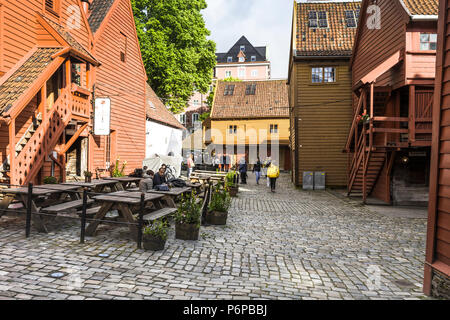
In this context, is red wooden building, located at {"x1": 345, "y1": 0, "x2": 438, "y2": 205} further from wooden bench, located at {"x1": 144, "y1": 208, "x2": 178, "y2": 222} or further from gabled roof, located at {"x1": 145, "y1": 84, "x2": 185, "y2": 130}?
gabled roof, located at {"x1": 145, "y1": 84, "x2": 185, "y2": 130}

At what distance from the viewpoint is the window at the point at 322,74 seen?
19.9 metres

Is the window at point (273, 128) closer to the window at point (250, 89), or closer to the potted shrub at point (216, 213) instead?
the window at point (250, 89)

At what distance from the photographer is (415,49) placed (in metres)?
12.6

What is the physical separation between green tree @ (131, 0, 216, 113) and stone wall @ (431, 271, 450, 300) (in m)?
25.0

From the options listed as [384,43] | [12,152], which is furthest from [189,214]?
[384,43]

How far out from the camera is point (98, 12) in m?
16.7

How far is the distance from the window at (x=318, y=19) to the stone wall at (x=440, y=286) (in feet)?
63.9

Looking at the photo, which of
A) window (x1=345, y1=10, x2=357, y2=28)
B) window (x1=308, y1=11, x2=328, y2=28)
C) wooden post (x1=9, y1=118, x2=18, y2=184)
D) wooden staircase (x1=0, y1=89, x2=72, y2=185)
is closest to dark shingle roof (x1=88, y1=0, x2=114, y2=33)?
wooden staircase (x1=0, y1=89, x2=72, y2=185)

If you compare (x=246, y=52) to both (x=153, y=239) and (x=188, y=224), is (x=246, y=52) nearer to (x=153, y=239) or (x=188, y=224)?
(x=188, y=224)

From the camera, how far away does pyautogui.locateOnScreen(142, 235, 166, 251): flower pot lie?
605 cm

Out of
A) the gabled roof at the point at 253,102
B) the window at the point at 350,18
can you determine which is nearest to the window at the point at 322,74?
the window at the point at 350,18
